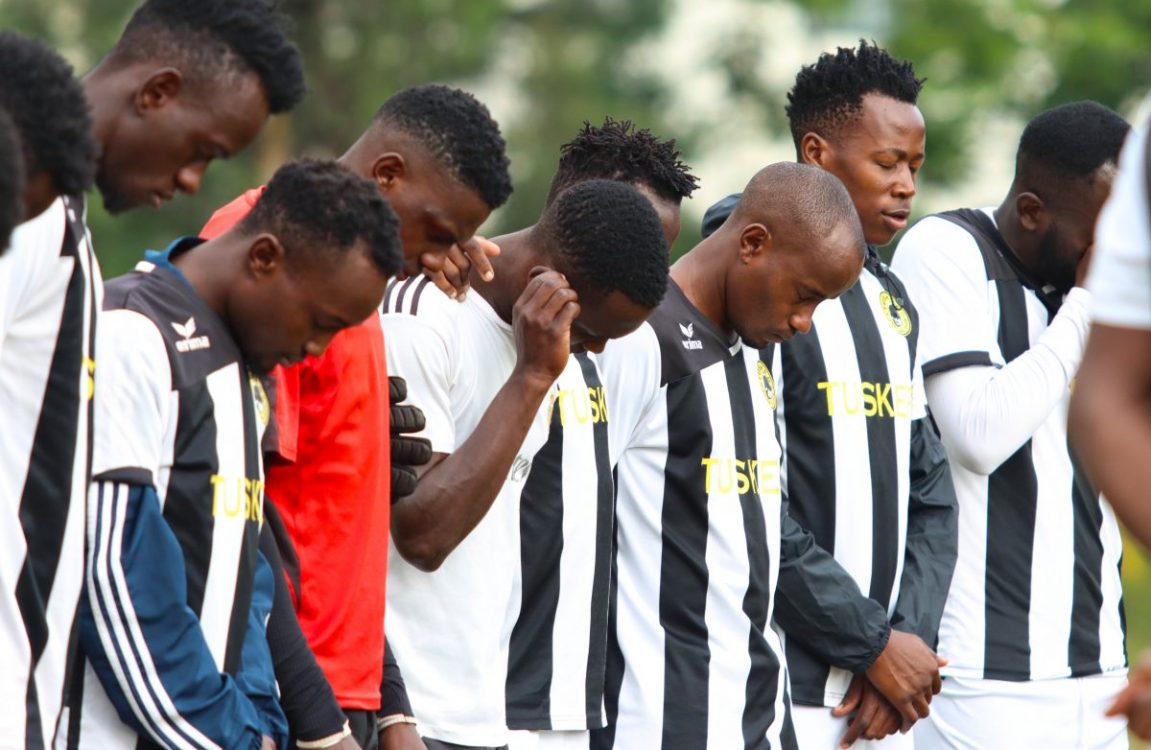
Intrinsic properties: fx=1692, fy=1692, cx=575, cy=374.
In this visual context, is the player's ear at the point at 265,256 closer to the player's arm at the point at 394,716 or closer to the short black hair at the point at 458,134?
the short black hair at the point at 458,134

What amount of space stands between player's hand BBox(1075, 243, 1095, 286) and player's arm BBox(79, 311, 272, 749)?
314 cm

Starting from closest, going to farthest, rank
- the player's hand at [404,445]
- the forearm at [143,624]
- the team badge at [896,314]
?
the forearm at [143,624] → the player's hand at [404,445] → the team badge at [896,314]

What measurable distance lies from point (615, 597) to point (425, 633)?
733mm

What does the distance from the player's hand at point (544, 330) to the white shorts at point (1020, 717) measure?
6.45 ft

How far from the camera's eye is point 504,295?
4090 millimetres

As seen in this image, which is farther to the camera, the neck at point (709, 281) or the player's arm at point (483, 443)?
the neck at point (709, 281)

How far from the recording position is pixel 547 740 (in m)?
4.09

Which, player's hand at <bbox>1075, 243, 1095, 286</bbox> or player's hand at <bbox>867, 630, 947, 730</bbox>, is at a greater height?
player's hand at <bbox>1075, 243, 1095, 286</bbox>

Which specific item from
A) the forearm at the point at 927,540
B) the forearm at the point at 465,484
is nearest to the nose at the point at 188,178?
the forearm at the point at 465,484

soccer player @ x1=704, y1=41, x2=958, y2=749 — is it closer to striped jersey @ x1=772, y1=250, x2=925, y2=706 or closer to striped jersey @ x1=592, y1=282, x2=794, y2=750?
striped jersey @ x1=772, y1=250, x2=925, y2=706

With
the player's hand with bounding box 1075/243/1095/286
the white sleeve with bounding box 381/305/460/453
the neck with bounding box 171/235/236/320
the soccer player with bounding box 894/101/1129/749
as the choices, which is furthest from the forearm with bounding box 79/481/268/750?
the player's hand with bounding box 1075/243/1095/286

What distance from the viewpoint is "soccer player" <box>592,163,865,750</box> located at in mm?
4340

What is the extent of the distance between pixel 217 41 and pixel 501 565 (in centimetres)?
135

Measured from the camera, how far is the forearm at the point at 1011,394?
4.89 meters
